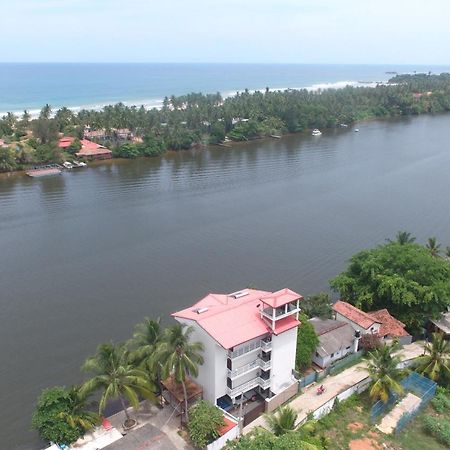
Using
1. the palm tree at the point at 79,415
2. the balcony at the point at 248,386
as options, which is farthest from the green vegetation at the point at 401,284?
the palm tree at the point at 79,415

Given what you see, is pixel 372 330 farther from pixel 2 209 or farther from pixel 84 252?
pixel 2 209

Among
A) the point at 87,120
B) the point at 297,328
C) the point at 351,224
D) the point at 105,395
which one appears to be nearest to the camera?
the point at 105,395

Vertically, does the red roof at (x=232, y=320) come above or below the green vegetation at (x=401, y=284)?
above

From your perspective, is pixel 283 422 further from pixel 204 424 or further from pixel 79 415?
pixel 79 415

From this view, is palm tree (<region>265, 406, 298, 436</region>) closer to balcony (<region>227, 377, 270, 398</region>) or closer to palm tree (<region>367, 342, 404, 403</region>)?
balcony (<region>227, 377, 270, 398</region>)

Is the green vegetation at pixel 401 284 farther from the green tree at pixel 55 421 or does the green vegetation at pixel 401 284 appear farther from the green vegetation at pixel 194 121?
the green vegetation at pixel 194 121

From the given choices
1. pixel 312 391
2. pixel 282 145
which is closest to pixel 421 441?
pixel 312 391
